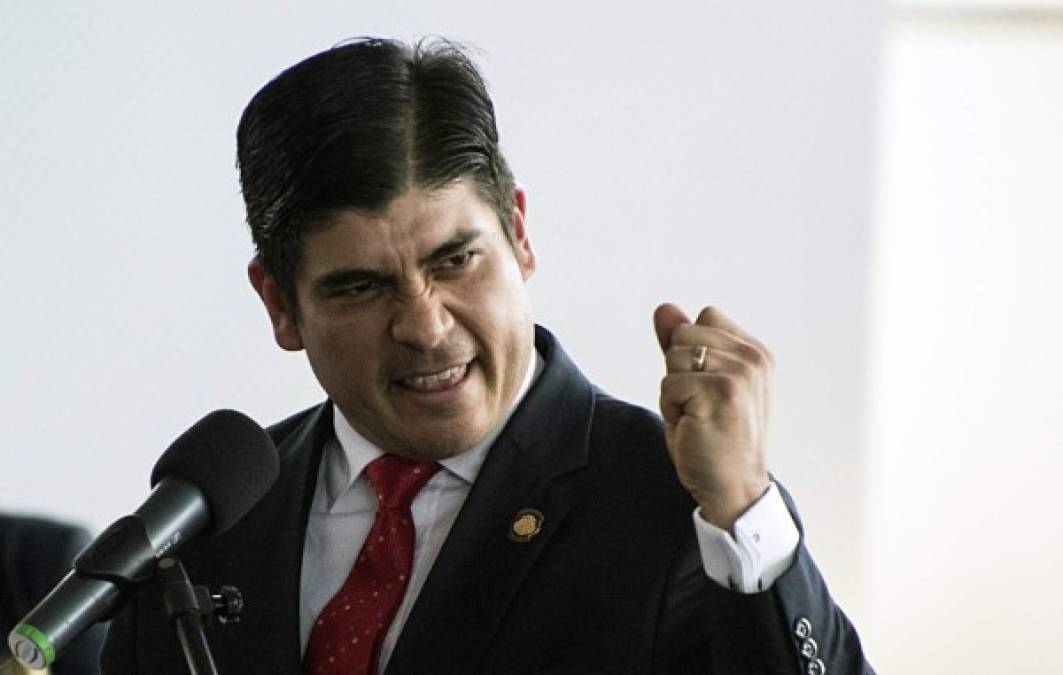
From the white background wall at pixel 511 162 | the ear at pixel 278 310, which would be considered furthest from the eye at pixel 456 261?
the white background wall at pixel 511 162

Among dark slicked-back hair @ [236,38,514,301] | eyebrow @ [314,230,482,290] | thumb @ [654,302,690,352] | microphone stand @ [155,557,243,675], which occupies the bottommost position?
microphone stand @ [155,557,243,675]

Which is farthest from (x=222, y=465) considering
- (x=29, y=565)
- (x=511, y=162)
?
(x=511, y=162)

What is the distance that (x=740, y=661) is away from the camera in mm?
1574

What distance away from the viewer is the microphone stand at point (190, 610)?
4.25 feet

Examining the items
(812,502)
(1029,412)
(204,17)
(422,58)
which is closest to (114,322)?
(204,17)

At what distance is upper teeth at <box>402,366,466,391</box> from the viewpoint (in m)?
1.85

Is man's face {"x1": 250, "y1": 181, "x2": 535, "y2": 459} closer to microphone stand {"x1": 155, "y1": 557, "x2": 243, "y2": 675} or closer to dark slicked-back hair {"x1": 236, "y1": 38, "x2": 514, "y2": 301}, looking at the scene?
dark slicked-back hair {"x1": 236, "y1": 38, "x2": 514, "y2": 301}

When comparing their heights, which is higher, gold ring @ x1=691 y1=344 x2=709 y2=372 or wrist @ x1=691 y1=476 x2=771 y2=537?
gold ring @ x1=691 y1=344 x2=709 y2=372

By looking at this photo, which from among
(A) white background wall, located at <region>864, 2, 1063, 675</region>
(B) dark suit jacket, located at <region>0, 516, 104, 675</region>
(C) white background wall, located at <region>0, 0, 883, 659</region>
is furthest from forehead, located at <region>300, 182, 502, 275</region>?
(A) white background wall, located at <region>864, 2, 1063, 675</region>

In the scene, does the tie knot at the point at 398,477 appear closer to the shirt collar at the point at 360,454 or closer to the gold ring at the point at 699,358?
the shirt collar at the point at 360,454

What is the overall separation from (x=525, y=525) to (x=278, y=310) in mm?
408

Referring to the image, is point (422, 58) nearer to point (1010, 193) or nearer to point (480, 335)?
point (480, 335)

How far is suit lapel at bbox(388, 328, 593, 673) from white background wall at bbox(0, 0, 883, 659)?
5.40 feet

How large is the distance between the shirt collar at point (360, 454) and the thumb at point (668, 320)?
387 mm
